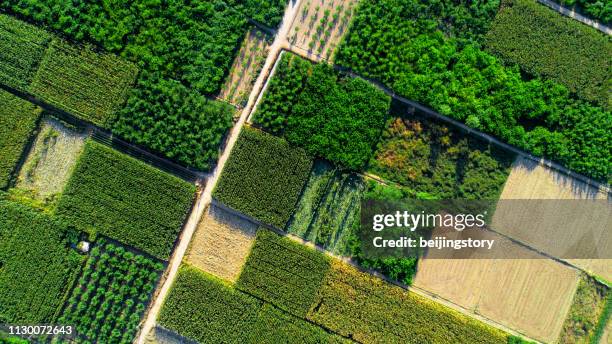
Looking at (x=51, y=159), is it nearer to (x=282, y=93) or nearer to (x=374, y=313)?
(x=282, y=93)

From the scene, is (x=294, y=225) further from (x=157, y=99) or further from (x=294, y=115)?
(x=157, y=99)

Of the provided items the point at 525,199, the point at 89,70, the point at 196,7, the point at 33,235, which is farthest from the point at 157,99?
the point at 525,199

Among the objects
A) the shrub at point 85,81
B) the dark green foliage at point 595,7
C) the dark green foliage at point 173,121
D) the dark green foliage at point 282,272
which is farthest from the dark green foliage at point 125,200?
the dark green foliage at point 595,7

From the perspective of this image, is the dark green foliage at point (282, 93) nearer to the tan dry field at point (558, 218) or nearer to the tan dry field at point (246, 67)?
the tan dry field at point (246, 67)

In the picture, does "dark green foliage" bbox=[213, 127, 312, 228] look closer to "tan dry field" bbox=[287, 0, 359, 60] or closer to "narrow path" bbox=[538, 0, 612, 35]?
"tan dry field" bbox=[287, 0, 359, 60]

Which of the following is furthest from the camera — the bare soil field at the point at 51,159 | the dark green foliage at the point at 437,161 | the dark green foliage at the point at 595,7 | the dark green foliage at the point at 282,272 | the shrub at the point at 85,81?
the dark green foliage at the point at 595,7
